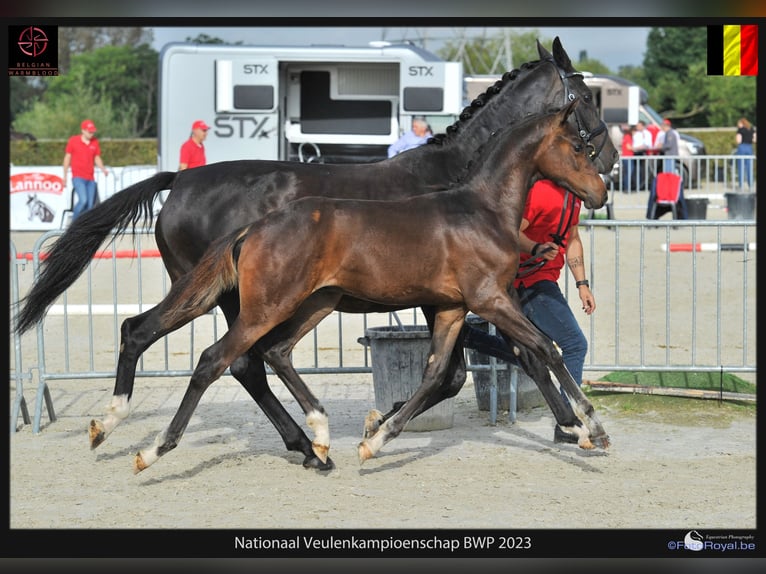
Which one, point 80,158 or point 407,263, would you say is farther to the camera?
point 80,158

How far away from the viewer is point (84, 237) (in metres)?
6.52

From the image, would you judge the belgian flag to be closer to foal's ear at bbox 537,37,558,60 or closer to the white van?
foal's ear at bbox 537,37,558,60

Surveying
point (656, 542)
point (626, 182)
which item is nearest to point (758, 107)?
point (656, 542)

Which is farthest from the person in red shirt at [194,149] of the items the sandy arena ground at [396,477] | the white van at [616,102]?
the white van at [616,102]

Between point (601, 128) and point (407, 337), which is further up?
point (601, 128)

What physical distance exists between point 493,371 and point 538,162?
1865 millimetres

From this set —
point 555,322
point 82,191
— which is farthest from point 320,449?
point 82,191

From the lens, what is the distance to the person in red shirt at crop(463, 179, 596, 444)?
255 inches

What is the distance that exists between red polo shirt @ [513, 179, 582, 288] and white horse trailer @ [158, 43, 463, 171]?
1061 centimetres

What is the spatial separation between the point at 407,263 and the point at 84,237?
2142 mm

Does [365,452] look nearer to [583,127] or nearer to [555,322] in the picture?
[555,322]

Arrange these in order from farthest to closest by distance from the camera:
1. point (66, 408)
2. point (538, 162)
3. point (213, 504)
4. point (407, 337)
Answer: point (66, 408) → point (407, 337) → point (538, 162) → point (213, 504)

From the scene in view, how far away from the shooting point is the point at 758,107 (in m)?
4.20

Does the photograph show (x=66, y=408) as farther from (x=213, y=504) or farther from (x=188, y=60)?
(x=188, y=60)
